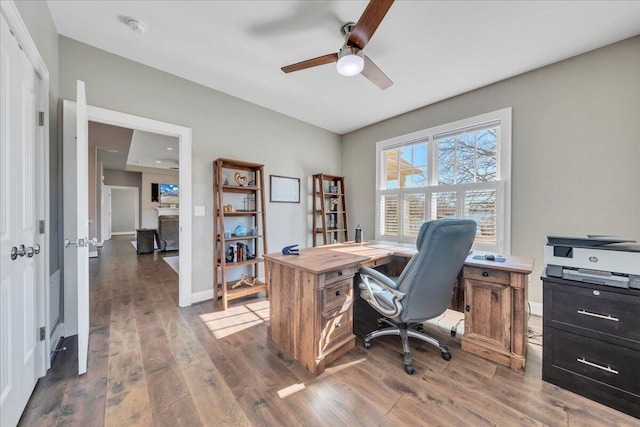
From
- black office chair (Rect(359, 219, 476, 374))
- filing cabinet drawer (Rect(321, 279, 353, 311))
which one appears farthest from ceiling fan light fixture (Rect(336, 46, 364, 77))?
filing cabinet drawer (Rect(321, 279, 353, 311))

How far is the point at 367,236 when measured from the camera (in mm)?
4453

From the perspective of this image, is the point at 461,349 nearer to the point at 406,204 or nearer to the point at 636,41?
the point at 406,204

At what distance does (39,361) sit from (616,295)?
3637 millimetres

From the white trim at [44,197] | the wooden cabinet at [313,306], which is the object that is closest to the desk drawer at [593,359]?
the wooden cabinet at [313,306]

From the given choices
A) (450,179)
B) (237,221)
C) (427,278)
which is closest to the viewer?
(427,278)

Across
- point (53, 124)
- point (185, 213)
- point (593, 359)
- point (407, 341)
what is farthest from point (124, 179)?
point (593, 359)

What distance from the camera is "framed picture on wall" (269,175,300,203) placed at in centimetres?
379

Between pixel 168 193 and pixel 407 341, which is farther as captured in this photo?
pixel 168 193

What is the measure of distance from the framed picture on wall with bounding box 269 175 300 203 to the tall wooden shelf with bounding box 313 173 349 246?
1.13 ft

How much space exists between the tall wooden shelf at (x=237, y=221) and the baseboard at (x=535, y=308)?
A: 314 cm

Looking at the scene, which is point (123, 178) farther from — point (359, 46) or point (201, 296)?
point (359, 46)

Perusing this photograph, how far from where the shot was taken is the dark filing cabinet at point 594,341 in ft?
4.42

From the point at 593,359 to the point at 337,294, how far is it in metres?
1.59

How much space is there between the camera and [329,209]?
4625 millimetres
